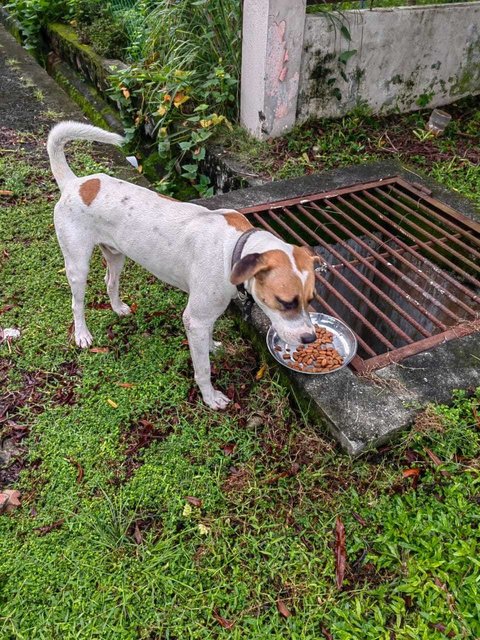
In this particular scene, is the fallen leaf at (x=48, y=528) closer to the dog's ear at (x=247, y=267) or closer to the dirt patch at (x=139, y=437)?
the dirt patch at (x=139, y=437)

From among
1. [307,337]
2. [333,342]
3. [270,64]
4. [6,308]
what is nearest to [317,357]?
[333,342]

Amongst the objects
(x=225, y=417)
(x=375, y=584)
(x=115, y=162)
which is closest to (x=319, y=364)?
(x=225, y=417)

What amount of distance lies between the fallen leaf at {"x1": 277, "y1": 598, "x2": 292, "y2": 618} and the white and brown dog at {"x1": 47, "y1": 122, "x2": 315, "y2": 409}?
44.8 inches

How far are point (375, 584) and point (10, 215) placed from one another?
421 cm

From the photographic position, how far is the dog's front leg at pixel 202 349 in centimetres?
276

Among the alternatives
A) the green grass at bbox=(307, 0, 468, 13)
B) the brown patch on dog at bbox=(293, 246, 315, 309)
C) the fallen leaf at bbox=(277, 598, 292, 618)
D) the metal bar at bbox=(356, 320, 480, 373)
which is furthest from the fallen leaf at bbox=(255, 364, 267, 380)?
the green grass at bbox=(307, 0, 468, 13)

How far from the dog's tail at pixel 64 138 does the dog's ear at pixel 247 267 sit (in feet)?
5.09

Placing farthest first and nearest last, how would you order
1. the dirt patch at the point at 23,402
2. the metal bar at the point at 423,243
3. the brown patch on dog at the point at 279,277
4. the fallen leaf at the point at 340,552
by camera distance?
the metal bar at the point at 423,243 < the dirt patch at the point at 23,402 < the brown patch on dog at the point at 279,277 < the fallen leaf at the point at 340,552

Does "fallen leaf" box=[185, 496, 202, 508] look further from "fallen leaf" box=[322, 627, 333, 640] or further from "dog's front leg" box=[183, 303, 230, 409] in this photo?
"fallen leaf" box=[322, 627, 333, 640]

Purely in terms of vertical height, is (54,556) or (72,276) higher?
(72,276)

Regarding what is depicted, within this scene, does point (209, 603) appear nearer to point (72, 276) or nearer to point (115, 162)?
point (72, 276)

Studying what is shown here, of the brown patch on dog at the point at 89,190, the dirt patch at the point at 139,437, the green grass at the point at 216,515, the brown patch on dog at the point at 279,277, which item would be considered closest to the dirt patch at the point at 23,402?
the green grass at the point at 216,515

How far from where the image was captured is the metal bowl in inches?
114

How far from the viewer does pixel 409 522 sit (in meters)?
2.32
